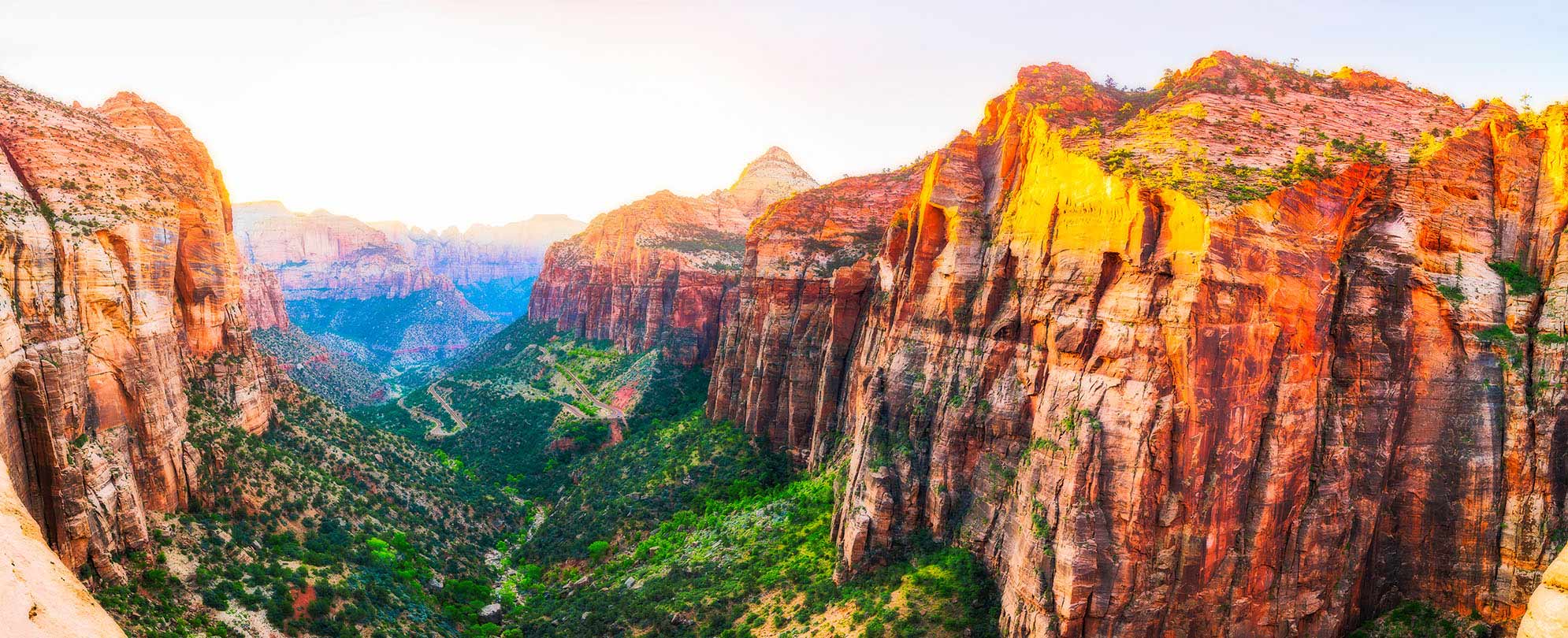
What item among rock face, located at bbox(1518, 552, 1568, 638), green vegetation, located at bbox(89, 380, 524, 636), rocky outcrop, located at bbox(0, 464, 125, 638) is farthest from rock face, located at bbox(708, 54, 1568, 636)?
green vegetation, located at bbox(89, 380, 524, 636)

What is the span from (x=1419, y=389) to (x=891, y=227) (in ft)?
109

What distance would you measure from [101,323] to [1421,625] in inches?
2497

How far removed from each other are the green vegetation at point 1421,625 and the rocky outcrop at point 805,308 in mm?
→ 36221

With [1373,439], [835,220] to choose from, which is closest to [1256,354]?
[1373,439]

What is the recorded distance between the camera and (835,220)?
6881 cm

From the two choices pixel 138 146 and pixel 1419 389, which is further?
pixel 138 146

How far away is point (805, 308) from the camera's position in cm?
6600

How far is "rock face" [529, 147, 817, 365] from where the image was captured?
97.7m

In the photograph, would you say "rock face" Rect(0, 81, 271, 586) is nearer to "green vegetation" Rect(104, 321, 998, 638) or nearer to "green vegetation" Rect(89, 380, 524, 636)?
"green vegetation" Rect(89, 380, 524, 636)

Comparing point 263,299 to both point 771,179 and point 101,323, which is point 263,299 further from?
point 101,323

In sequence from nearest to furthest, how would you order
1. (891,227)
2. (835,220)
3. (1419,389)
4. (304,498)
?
(1419,389), (304,498), (891,227), (835,220)

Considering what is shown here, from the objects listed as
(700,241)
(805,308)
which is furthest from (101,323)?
(700,241)

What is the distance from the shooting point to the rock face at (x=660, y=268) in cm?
9769

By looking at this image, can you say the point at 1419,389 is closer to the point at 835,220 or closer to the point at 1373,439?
the point at 1373,439
